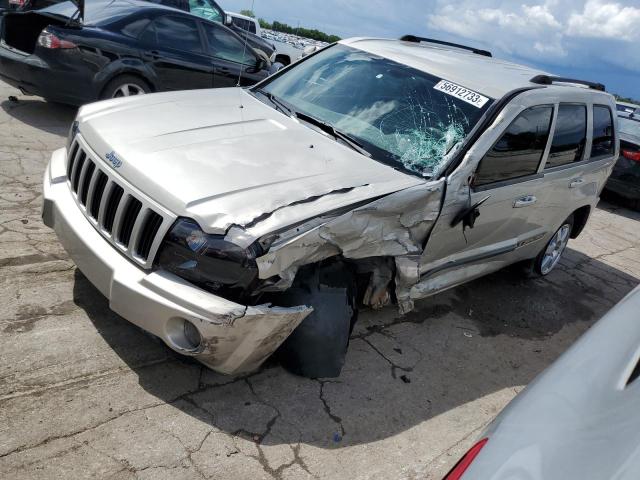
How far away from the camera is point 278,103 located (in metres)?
4.21

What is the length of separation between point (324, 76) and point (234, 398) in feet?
8.22

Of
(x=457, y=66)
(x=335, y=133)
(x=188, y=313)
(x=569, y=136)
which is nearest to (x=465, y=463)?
(x=188, y=313)

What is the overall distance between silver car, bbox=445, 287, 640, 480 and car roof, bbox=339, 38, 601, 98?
7.94 feet

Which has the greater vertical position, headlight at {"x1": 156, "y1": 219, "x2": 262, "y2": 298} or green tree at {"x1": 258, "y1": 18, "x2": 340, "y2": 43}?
headlight at {"x1": 156, "y1": 219, "x2": 262, "y2": 298}

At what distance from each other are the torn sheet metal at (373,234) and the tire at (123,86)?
4.74m

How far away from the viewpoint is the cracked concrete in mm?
2590

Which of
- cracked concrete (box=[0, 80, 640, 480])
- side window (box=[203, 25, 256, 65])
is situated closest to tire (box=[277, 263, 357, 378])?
cracked concrete (box=[0, 80, 640, 480])

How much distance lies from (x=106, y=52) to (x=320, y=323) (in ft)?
16.8

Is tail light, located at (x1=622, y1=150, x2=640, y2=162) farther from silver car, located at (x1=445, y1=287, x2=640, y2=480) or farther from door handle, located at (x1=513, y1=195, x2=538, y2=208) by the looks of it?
silver car, located at (x1=445, y1=287, x2=640, y2=480)

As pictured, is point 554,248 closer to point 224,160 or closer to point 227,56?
point 224,160

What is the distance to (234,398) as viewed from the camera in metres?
3.03

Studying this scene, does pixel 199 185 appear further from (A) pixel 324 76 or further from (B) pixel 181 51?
(B) pixel 181 51

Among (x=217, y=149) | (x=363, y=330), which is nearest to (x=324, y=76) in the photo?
(x=217, y=149)

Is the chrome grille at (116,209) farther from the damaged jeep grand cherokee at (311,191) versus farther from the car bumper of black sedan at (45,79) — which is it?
the car bumper of black sedan at (45,79)
